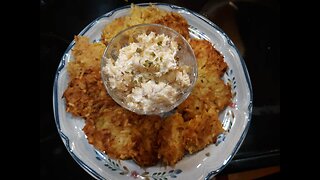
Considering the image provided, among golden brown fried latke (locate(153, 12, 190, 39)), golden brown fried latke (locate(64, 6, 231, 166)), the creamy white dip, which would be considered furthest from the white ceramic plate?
the creamy white dip

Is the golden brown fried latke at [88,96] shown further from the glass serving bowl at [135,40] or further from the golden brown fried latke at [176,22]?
the golden brown fried latke at [176,22]

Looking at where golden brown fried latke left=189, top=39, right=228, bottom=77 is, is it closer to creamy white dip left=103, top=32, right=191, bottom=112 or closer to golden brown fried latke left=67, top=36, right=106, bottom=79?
creamy white dip left=103, top=32, right=191, bottom=112

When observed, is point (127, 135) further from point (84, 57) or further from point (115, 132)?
point (84, 57)

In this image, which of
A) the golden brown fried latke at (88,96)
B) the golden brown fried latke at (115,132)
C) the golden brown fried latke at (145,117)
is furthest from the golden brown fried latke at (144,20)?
the golden brown fried latke at (115,132)

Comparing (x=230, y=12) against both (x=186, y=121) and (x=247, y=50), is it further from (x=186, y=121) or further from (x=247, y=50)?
(x=186, y=121)

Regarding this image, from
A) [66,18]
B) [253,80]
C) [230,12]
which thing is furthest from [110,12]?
[253,80]

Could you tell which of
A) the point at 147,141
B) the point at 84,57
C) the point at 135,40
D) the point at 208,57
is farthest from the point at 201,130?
the point at 84,57
